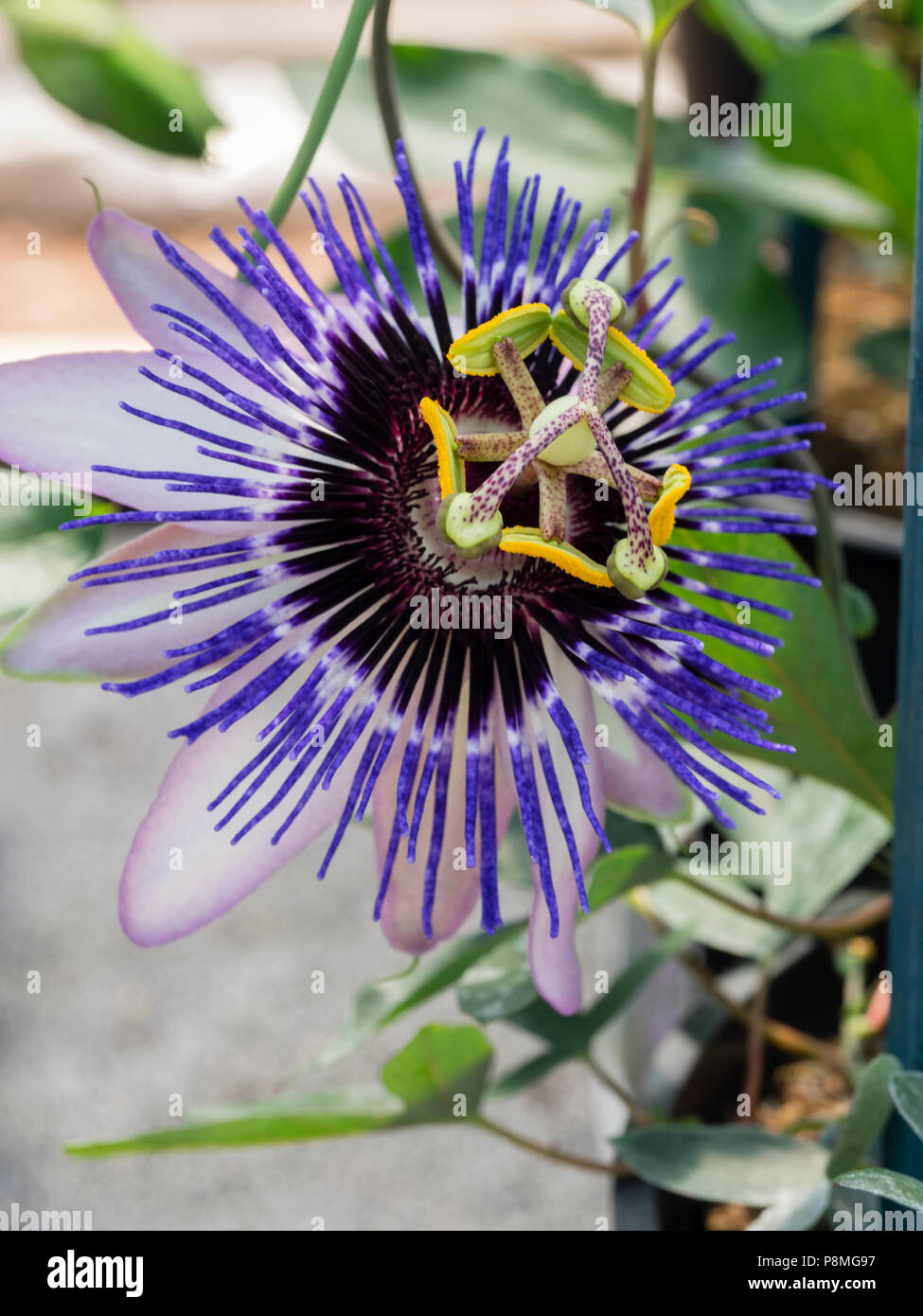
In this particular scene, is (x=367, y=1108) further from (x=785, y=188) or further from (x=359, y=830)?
(x=359, y=830)

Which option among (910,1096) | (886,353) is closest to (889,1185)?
(910,1096)

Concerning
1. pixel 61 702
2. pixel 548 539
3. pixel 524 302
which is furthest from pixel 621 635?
pixel 61 702

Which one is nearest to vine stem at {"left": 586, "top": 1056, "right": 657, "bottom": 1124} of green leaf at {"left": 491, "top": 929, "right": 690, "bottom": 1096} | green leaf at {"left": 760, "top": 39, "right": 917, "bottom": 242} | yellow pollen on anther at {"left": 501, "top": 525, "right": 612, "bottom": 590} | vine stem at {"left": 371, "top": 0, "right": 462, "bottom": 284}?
green leaf at {"left": 491, "top": 929, "right": 690, "bottom": 1096}

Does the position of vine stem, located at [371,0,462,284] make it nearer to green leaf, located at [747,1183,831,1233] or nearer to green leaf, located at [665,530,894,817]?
green leaf, located at [665,530,894,817]

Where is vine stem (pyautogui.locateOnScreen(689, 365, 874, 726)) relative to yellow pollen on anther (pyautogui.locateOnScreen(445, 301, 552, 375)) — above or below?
below

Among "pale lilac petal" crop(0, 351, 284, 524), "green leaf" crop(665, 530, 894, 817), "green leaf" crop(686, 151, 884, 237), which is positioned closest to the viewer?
"pale lilac petal" crop(0, 351, 284, 524)

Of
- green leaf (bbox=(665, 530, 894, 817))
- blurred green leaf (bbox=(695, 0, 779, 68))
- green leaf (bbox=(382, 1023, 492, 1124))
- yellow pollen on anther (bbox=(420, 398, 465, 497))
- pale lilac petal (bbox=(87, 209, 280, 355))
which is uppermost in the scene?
blurred green leaf (bbox=(695, 0, 779, 68))

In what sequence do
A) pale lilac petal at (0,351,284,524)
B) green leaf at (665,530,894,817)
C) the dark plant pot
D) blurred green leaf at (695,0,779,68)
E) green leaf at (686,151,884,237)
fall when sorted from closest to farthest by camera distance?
pale lilac petal at (0,351,284,524) < green leaf at (665,530,894,817) < the dark plant pot < blurred green leaf at (695,0,779,68) < green leaf at (686,151,884,237)
